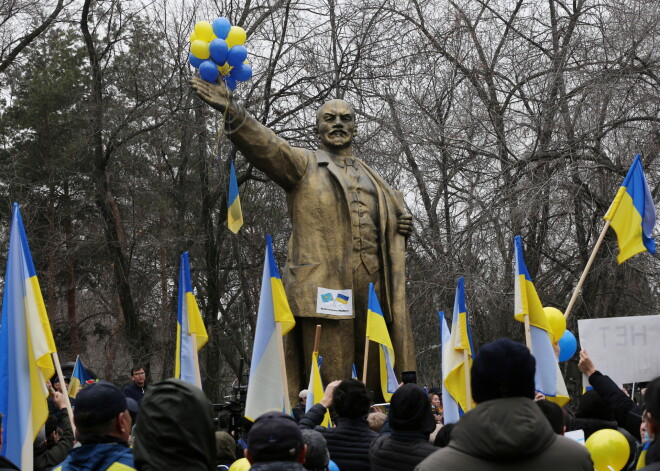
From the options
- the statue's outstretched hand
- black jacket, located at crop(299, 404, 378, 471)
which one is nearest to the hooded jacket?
black jacket, located at crop(299, 404, 378, 471)

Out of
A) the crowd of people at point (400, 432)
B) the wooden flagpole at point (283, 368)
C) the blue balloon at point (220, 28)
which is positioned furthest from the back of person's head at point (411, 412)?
the blue balloon at point (220, 28)

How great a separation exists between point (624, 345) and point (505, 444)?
14.1 ft

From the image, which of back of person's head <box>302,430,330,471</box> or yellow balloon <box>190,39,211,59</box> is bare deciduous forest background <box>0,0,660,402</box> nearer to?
yellow balloon <box>190,39,211,59</box>

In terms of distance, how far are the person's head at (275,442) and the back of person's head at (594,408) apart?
7.85 ft

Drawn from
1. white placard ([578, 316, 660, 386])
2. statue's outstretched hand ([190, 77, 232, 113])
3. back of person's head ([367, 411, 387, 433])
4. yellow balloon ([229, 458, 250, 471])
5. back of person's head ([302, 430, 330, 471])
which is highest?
statue's outstretched hand ([190, 77, 232, 113])

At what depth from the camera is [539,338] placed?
6184 mm

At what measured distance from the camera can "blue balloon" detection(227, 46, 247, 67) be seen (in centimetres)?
799

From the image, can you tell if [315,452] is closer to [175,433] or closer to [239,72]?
[175,433]

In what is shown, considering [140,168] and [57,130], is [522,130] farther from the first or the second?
[57,130]

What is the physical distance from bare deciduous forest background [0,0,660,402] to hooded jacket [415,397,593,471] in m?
9.55

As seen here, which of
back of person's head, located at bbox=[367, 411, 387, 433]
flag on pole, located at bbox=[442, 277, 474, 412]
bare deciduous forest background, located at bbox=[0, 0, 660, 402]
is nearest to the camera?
back of person's head, located at bbox=[367, 411, 387, 433]

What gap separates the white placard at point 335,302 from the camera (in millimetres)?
8672

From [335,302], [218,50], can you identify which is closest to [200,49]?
[218,50]

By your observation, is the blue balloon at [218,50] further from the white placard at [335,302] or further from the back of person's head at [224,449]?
the back of person's head at [224,449]
